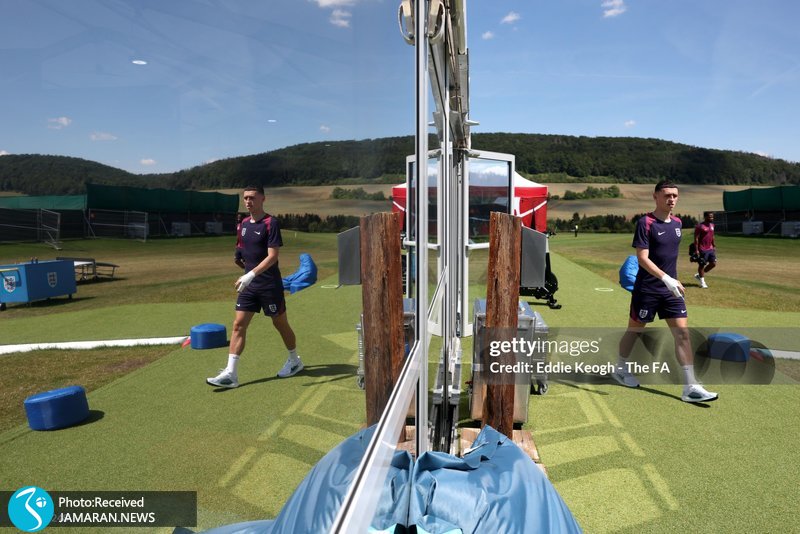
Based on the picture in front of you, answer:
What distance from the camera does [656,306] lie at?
438 centimetres

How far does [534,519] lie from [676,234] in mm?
3444

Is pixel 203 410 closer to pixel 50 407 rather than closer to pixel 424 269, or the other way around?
pixel 50 407

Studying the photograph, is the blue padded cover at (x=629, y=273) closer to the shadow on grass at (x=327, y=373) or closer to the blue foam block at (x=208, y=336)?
the shadow on grass at (x=327, y=373)

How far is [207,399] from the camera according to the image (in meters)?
0.87

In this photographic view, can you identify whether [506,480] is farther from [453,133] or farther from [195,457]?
[453,133]

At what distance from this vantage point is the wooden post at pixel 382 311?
1.22 metres

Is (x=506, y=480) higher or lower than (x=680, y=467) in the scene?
higher

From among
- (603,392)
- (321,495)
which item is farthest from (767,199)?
(321,495)

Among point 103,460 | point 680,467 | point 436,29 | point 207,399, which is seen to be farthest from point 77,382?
point 680,467

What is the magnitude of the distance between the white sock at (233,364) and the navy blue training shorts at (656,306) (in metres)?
4.16

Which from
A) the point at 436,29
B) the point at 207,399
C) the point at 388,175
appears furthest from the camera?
the point at 436,29

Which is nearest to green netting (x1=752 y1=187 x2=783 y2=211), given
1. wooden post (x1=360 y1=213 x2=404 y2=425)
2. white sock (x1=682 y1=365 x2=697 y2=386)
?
white sock (x1=682 y1=365 x2=697 y2=386)

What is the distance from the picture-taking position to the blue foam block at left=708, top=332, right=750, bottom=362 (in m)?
4.98

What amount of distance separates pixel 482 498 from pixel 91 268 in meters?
1.49
